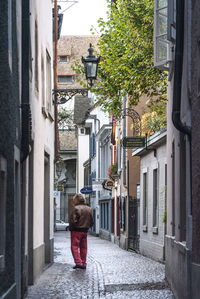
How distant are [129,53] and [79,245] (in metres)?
6.06

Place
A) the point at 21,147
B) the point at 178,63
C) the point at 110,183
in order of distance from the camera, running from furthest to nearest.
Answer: the point at 110,183
the point at 178,63
the point at 21,147

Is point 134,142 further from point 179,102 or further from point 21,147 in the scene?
point 21,147

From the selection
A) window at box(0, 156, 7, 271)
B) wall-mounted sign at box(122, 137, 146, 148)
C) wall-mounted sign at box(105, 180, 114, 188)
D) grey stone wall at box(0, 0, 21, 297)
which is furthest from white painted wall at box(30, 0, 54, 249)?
wall-mounted sign at box(105, 180, 114, 188)

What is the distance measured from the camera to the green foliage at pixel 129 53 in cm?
2083

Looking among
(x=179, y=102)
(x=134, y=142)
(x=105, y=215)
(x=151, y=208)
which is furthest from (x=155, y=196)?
(x=105, y=215)

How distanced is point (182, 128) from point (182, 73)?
155 cm

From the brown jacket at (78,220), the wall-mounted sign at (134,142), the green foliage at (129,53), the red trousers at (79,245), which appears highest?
the green foliage at (129,53)

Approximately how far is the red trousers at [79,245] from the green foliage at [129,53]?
202 inches

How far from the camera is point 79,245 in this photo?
672 inches

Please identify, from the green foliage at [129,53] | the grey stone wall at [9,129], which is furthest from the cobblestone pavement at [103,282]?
the green foliage at [129,53]

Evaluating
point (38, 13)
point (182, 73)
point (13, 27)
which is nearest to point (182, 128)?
point (182, 73)

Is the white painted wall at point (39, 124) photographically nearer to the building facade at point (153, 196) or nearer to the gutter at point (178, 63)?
the gutter at point (178, 63)

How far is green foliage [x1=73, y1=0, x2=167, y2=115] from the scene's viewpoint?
68.3 feet

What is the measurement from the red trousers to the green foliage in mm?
5135
